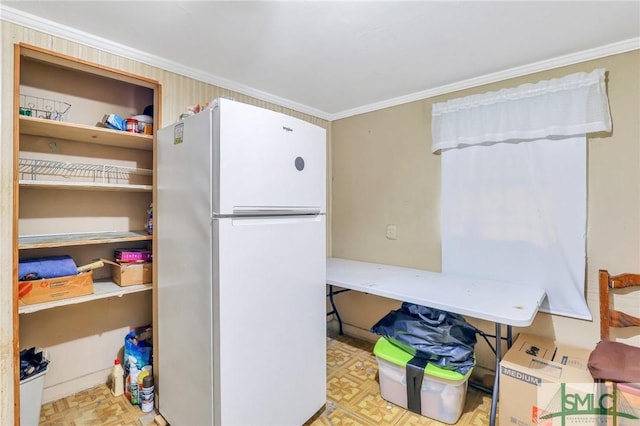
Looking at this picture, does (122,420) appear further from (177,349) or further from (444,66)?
(444,66)

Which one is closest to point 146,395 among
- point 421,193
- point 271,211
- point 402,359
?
point 271,211

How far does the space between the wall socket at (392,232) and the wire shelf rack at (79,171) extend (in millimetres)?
1966

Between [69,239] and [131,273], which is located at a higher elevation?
[69,239]

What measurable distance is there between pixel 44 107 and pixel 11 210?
0.71 meters

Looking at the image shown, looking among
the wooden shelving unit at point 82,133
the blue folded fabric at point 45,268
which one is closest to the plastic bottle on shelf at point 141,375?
the blue folded fabric at point 45,268

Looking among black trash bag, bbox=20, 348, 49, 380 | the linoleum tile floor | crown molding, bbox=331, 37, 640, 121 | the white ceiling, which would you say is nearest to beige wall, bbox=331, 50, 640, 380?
crown molding, bbox=331, 37, 640, 121

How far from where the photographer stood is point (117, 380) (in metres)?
1.93

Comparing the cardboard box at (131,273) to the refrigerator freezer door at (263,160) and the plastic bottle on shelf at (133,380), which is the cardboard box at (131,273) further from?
the refrigerator freezer door at (263,160)

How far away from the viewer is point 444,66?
6.50ft

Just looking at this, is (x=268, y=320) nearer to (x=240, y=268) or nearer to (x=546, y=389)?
(x=240, y=268)

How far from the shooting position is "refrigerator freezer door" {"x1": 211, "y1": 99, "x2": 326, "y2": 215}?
1252 millimetres

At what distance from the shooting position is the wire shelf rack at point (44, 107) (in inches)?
66.6

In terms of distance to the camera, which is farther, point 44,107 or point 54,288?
point 44,107

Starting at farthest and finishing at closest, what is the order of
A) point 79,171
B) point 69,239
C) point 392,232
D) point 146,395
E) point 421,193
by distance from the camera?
point 392,232, point 421,193, point 79,171, point 146,395, point 69,239
